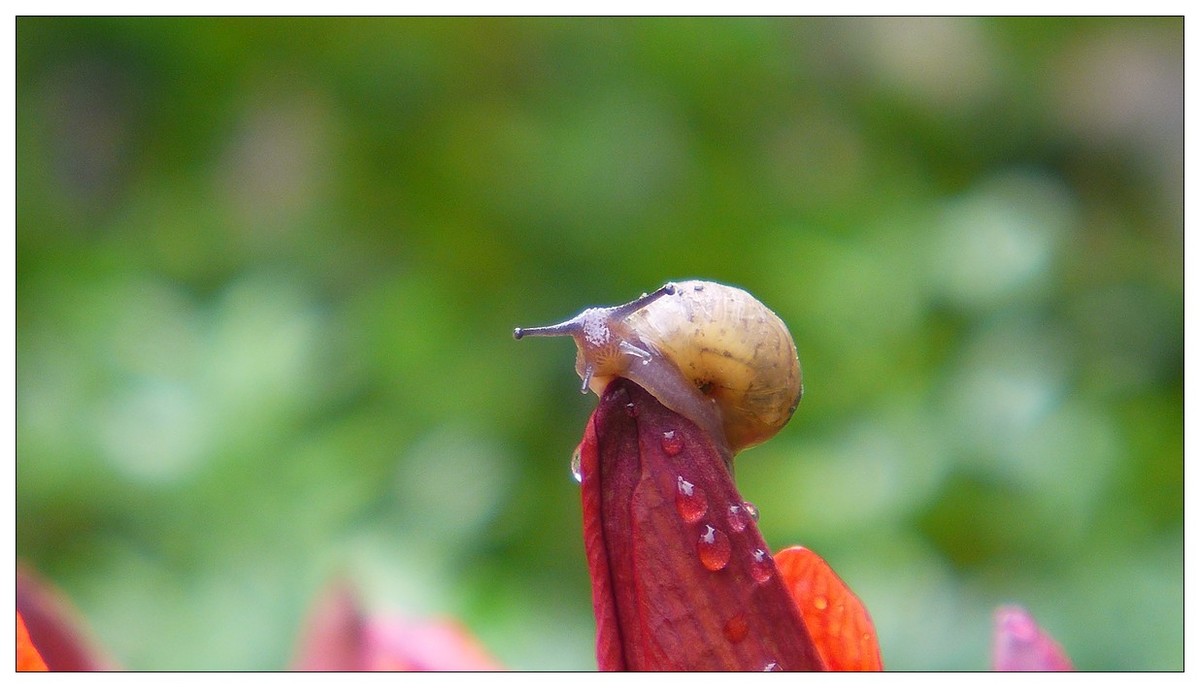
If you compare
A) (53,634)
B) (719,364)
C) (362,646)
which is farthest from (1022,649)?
(53,634)

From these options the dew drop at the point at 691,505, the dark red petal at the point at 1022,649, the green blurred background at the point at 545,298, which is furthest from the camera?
the green blurred background at the point at 545,298

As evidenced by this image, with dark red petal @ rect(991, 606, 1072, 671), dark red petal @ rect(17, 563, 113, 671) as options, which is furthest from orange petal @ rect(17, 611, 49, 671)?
dark red petal @ rect(991, 606, 1072, 671)

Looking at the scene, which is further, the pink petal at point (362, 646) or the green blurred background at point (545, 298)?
the green blurred background at point (545, 298)

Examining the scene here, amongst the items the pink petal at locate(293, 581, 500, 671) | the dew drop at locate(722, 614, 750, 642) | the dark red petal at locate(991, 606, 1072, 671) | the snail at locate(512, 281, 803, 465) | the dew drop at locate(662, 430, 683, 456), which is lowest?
the pink petal at locate(293, 581, 500, 671)

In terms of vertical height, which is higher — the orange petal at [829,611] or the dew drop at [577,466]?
the dew drop at [577,466]

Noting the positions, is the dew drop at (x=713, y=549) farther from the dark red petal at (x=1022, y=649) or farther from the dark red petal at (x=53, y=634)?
the dark red petal at (x=53, y=634)

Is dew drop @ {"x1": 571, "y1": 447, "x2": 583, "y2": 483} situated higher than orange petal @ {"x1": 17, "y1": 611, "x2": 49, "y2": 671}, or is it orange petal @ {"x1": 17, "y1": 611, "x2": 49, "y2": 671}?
dew drop @ {"x1": 571, "y1": 447, "x2": 583, "y2": 483}

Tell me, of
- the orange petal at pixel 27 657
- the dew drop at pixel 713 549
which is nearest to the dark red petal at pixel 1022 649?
the dew drop at pixel 713 549

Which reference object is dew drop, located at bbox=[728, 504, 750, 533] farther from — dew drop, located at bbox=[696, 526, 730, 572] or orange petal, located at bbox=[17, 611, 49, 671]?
orange petal, located at bbox=[17, 611, 49, 671]
